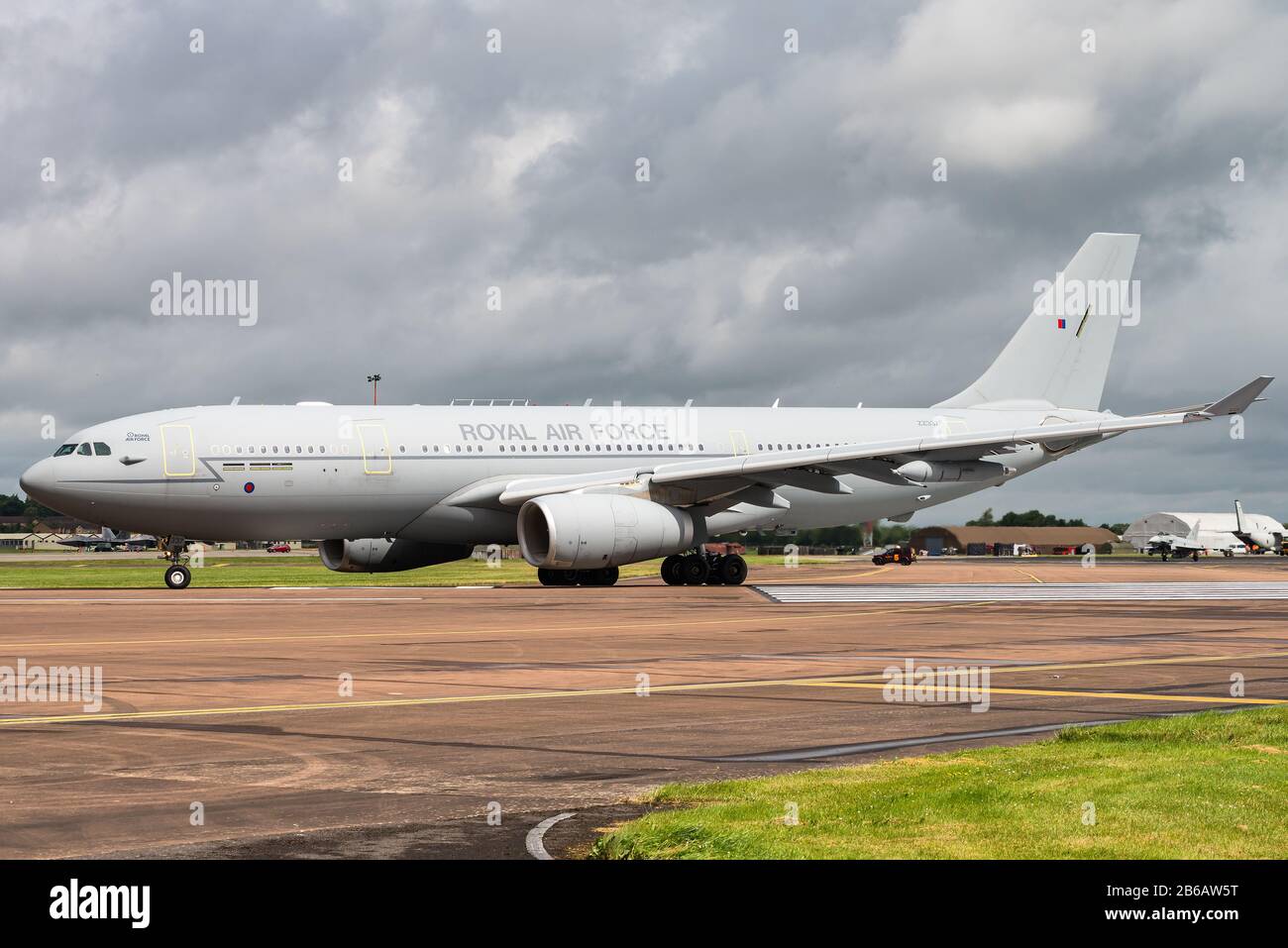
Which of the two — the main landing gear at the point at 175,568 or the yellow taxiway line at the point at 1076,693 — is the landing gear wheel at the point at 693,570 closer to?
the main landing gear at the point at 175,568

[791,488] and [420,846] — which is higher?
[791,488]

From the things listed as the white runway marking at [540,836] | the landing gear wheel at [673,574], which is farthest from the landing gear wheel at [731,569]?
the white runway marking at [540,836]

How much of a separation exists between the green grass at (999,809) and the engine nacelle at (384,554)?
30058mm

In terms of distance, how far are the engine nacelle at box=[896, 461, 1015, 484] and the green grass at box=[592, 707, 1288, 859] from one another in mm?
26152

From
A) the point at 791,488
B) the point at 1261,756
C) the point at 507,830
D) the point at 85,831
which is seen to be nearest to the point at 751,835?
the point at 507,830

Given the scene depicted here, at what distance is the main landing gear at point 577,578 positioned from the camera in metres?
37.5

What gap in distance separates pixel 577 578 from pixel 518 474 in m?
3.38

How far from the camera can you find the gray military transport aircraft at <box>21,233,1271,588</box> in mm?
33438

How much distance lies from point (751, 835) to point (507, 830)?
1.34 meters

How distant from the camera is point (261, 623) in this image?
23.6m

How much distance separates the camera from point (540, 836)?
23.3 feet

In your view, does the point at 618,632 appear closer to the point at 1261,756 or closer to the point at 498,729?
the point at 498,729

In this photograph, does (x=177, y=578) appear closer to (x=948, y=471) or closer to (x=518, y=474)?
(x=518, y=474)

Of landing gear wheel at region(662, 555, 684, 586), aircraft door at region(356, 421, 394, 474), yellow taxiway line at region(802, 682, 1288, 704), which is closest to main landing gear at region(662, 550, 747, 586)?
landing gear wheel at region(662, 555, 684, 586)
